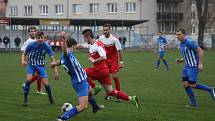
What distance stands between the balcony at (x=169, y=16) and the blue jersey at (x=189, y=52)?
7514 centimetres

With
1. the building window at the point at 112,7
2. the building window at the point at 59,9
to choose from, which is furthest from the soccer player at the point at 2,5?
the building window at the point at 112,7

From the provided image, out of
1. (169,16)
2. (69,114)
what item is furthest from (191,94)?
(169,16)

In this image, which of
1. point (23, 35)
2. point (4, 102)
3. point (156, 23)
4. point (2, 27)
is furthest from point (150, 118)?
point (156, 23)

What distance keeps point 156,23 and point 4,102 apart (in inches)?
2971

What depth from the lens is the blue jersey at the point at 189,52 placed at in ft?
45.7

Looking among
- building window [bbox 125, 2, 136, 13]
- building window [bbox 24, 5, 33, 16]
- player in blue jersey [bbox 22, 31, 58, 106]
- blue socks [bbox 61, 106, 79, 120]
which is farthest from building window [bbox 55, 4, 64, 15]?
blue socks [bbox 61, 106, 79, 120]

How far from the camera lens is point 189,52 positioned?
14.0m

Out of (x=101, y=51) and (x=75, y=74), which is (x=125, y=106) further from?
(x=75, y=74)

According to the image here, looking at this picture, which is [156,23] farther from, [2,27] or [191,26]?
[2,27]

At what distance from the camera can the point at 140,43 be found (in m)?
77.0

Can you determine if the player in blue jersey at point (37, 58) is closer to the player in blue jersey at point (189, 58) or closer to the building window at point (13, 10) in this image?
the player in blue jersey at point (189, 58)

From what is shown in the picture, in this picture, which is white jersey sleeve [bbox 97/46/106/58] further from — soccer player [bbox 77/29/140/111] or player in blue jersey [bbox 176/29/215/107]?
player in blue jersey [bbox 176/29/215/107]

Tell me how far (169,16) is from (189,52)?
77048 mm

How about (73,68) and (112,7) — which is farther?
(112,7)
